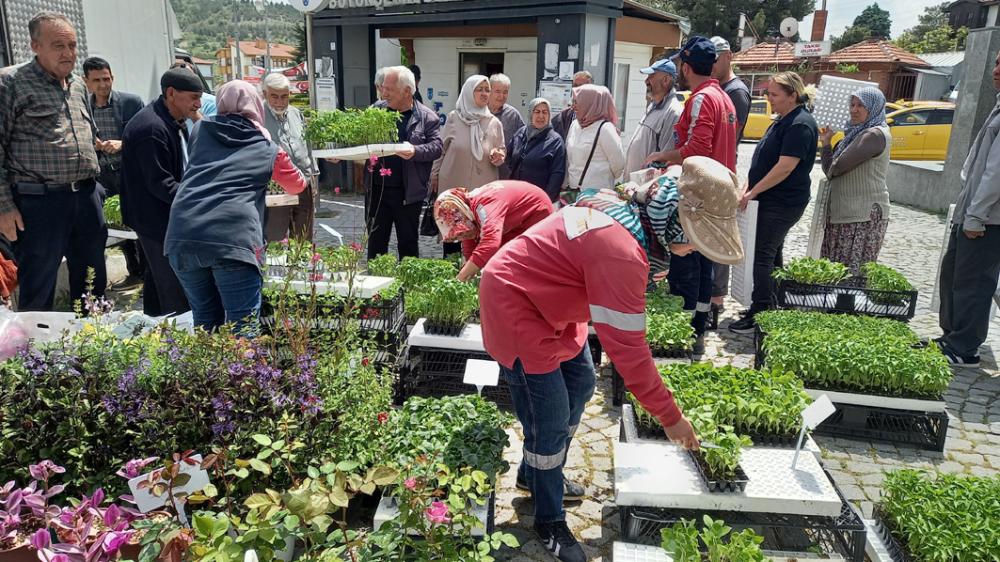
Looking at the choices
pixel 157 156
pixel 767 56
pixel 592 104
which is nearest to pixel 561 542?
pixel 157 156

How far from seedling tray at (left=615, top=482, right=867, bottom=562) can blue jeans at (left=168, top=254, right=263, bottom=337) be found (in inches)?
84.4

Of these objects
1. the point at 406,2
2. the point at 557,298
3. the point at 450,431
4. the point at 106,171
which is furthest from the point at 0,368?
the point at 406,2

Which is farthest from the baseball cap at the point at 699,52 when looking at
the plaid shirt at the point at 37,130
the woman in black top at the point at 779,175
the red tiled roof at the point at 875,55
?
the red tiled roof at the point at 875,55

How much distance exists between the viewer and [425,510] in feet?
7.24

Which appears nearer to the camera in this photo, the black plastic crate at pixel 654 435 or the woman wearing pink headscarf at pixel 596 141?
the black plastic crate at pixel 654 435

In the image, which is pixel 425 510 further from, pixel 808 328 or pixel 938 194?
pixel 938 194

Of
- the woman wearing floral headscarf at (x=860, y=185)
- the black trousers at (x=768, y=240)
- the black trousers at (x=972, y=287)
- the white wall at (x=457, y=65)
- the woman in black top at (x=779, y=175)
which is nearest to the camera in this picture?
the black trousers at (x=972, y=287)

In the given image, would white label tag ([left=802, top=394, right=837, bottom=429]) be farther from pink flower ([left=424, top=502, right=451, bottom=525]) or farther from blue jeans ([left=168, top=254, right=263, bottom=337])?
blue jeans ([left=168, top=254, right=263, bottom=337])

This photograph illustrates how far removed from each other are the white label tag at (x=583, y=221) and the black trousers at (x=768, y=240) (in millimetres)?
3671

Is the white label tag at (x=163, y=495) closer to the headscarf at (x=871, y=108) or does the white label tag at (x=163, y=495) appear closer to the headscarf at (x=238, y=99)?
the headscarf at (x=238, y=99)

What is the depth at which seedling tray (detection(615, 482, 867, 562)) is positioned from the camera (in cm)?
273

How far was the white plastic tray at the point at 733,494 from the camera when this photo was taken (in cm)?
277

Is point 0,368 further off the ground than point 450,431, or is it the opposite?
point 0,368

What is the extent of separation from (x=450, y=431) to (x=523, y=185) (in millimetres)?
1324
